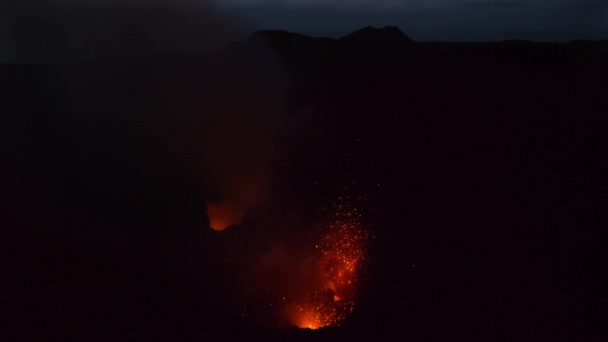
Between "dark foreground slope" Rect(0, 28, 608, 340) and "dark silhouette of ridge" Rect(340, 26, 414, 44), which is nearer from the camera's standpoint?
"dark foreground slope" Rect(0, 28, 608, 340)

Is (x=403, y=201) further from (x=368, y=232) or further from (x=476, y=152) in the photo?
(x=476, y=152)

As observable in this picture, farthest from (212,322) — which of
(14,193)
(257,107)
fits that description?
(257,107)

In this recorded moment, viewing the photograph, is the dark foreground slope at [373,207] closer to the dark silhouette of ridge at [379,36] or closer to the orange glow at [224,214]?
the orange glow at [224,214]

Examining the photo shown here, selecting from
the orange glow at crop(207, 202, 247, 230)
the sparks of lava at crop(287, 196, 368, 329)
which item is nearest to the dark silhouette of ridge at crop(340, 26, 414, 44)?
the orange glow at crop(207, 202, 247, 230)

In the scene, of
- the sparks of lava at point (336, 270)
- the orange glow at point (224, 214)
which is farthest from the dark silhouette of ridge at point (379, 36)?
the sparks of lava at point (336, 270)

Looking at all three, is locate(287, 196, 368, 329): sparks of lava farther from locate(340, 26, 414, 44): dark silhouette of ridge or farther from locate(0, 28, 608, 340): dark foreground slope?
locate(340, 26, 414, 44): dark silhouette of ridge

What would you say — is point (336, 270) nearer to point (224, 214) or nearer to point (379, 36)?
point (224, 214)

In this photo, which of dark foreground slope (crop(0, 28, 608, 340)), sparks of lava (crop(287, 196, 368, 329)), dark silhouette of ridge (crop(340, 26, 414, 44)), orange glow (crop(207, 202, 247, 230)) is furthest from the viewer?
dark silhouette of ridge (crop(340, 26, 414, 44))

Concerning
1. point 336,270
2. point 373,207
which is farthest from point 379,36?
point 336,270
